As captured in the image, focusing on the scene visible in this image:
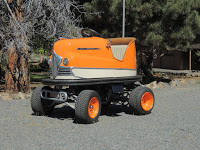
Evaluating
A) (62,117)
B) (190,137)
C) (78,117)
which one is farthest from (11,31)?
(190,137)

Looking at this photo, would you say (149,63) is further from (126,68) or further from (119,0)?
(126,68)

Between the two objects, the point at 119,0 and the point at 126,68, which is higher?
the point at 119,0

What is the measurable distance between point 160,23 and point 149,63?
955 cm

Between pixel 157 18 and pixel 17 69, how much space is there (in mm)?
7929

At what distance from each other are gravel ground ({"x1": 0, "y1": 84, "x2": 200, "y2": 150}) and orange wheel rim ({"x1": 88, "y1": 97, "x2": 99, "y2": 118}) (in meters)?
0.24

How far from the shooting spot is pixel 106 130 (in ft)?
22.1

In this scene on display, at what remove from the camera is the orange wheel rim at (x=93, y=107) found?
749 centimetres

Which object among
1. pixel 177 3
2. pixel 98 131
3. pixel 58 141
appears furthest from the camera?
pixel 177 3

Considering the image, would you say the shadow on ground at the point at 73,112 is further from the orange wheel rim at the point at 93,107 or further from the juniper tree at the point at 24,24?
the juniper tree at the point at 24,24

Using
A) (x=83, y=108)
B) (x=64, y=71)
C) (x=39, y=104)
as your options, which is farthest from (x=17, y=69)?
(x=83, y=108)

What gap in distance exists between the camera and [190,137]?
6176 mm

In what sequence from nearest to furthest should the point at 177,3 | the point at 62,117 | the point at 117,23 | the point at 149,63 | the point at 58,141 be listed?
the point at 58,141, the point at 62,117, the point at 177,3, the point at 117,23, the point at 149,63

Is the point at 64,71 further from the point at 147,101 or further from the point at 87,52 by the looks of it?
the point at 147,101

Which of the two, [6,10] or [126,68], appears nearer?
[126,68]
